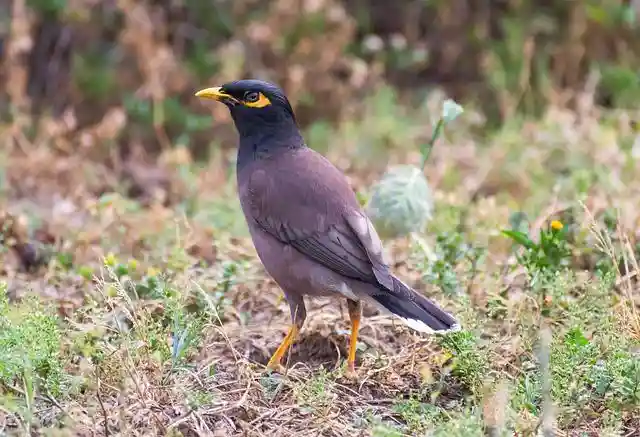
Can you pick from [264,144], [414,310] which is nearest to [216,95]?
[264,144]

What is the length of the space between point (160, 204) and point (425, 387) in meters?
2.86

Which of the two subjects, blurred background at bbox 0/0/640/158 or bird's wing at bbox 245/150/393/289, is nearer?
bird's wing at bbox 245/150/393/289

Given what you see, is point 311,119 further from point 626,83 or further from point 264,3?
point 626,83

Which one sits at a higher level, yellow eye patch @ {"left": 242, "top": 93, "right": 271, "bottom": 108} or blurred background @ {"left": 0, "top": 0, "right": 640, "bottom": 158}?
yellow eye patch @ {"left": 242, "top": 93, "right": 271, "bottom": 108}

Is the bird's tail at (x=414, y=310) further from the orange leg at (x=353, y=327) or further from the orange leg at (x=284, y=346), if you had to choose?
the orange leg at (x=284, y=346)

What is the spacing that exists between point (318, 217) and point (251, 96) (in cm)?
70

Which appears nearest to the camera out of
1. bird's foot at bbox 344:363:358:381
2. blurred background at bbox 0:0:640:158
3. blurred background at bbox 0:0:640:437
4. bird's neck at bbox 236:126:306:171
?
blurred background at bbox 0:0:640:437

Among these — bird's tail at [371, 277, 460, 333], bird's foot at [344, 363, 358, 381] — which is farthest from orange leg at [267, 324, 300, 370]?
bird's tail at [371, 277, 460, 333]

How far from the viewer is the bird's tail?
392 cm

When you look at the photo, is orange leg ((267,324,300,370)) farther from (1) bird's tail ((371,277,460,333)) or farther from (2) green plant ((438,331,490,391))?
(2) green plant ((438,331,490,391))

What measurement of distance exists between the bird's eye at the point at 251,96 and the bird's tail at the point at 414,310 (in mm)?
1071

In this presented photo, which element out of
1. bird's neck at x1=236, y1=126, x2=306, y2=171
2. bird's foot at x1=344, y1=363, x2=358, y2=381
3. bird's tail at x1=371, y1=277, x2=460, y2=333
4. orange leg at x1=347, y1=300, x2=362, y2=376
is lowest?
bird's foot at x1=344, y1=363, x2=358, y2=381

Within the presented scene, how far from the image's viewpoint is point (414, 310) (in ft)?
13.2

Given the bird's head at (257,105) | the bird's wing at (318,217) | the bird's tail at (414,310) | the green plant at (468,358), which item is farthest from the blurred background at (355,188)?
the bird's head at (257,105)
